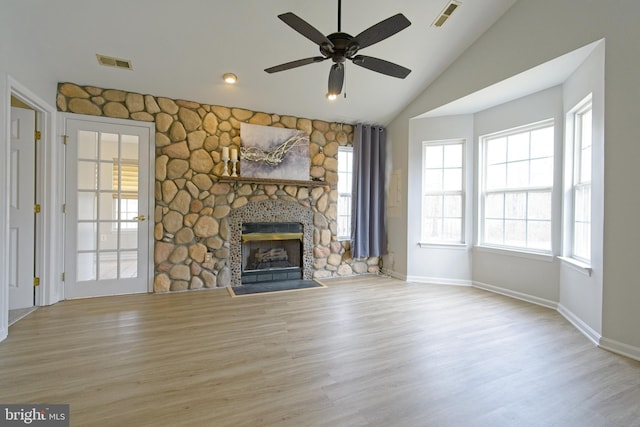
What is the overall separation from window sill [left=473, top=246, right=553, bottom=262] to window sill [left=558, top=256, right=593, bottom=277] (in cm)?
18

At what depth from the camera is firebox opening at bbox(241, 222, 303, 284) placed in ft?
14.2

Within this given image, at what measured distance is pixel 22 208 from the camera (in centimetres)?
314

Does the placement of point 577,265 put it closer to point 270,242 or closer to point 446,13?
point 446,13

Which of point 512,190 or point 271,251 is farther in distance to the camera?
point 271,251

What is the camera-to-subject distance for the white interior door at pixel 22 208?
3.11 metres

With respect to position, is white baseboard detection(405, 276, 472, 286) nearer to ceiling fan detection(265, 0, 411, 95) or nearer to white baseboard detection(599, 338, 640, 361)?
white baseboard detection(599, 338, 640, 361)

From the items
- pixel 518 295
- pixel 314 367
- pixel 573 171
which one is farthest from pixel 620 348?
pixel 314 367

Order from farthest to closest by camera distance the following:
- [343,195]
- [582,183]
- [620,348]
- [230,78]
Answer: [343,195] → [230,78] → [582,183] → [620,348]

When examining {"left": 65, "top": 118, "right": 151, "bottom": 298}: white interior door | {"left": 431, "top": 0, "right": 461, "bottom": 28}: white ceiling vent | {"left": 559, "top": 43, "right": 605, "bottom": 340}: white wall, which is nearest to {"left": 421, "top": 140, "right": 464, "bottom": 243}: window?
{"left": 559, "top": 43, "right": 605, "bottom": 340}: white wall

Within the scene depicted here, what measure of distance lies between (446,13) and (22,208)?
5018mm

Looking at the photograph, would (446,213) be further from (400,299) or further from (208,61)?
(208,61)

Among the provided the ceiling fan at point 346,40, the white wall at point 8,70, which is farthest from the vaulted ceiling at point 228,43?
the ceiling fan at point 346,40

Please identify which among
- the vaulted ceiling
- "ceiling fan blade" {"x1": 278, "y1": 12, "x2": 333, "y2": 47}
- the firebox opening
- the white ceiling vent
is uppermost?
the white ceiling vent

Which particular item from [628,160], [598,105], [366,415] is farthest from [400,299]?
[598,105]
